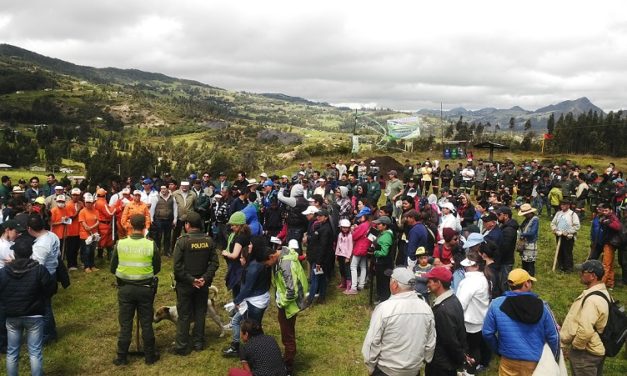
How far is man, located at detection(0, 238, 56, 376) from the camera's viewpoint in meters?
5.10

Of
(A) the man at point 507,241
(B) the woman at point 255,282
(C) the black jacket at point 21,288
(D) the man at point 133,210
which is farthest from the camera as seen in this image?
(D) the man at point 133,210

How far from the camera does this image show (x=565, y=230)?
1069cm

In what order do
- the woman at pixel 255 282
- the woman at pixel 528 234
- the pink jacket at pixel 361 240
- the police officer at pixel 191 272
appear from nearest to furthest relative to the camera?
the woman at pixel 255 282 → the police officer at pixel 191 272 → the woman at pixel 528 234 → the pink jacket at pixel 361 240

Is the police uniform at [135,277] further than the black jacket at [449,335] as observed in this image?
Yes

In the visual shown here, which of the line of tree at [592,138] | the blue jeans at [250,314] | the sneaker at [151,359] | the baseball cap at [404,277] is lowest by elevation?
the sneaker at [151,359]

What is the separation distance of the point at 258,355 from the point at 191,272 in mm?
2285

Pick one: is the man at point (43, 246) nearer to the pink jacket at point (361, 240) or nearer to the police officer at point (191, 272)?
the police officer at point (191, 272)

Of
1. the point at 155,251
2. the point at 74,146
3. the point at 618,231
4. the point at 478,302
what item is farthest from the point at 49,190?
the point at 74,146

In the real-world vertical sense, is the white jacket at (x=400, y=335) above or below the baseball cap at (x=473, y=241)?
below

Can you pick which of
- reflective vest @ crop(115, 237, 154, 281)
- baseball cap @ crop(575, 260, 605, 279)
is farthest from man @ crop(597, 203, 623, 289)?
reflective vest @ crop(115, 237, 154, 281)

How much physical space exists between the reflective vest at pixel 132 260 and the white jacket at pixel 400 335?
357cm

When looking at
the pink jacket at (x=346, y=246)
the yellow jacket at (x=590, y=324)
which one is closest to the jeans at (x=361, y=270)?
the pink jacket at (x=346, y=246)

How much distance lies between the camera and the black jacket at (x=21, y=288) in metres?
5.08

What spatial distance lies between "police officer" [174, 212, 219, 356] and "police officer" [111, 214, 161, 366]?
38 centimetres
